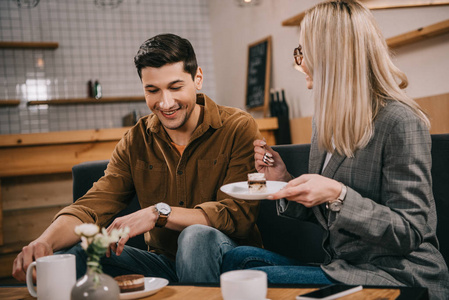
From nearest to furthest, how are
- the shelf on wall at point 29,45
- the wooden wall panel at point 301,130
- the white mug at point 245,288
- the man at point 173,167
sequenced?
the white mug at point 245,288, the man at point 173,167, the wooden wall panel at point 301,130, the shelf on wall at point 29,45

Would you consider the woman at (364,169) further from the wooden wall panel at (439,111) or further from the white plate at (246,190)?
the wooden wall panel at (439,111)

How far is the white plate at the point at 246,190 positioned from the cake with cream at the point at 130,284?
1.09ft

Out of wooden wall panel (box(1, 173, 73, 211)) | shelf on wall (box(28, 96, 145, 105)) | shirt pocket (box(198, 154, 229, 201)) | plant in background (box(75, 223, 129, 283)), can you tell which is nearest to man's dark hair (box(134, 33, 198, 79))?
shirt pocket (box(198, 154, 229, 201))

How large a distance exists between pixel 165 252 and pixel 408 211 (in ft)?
3.41

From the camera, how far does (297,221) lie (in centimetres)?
214

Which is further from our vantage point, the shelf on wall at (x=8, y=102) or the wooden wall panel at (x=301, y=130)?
the shelf on wall at (x=8, y=102)

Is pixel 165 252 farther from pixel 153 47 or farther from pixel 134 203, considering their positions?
pixel 153 47

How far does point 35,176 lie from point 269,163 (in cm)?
222

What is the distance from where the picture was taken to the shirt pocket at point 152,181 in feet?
6.84

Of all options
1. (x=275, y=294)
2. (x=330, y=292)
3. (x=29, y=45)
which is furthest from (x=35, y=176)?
(x=330, y=292)

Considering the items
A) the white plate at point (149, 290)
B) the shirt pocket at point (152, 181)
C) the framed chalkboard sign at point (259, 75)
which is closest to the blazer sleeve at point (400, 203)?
the white plate at point (149, 290)

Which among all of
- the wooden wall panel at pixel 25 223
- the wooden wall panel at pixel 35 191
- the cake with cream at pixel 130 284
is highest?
the cake with cream at pixel 130 284

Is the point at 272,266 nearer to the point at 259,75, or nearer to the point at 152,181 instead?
the point at 152,181

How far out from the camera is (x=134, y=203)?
2.40 m
